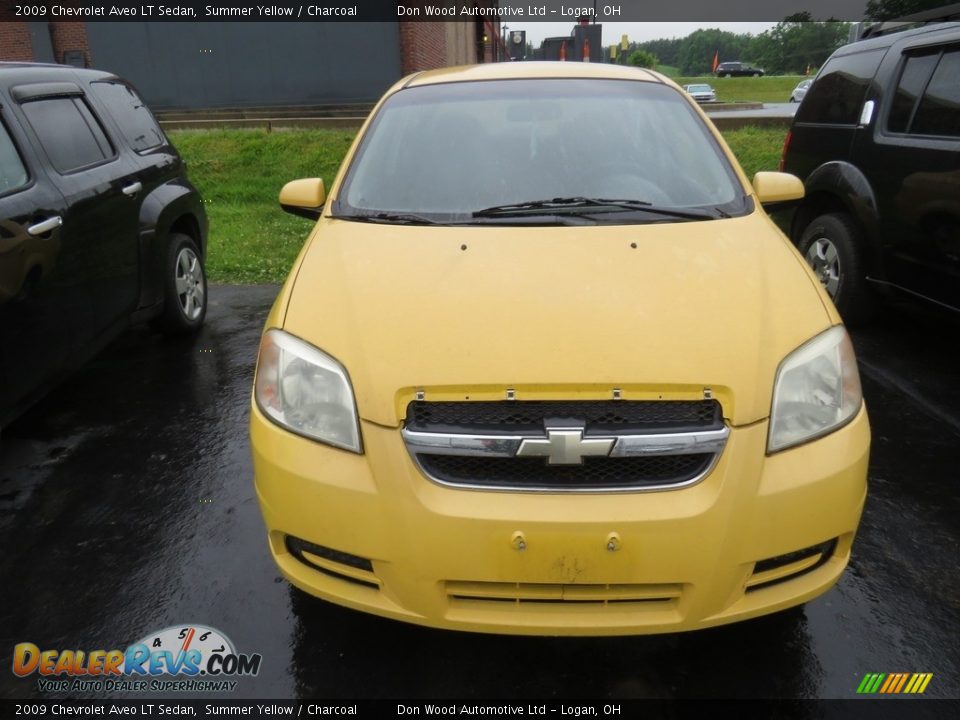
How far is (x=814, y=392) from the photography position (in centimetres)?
207

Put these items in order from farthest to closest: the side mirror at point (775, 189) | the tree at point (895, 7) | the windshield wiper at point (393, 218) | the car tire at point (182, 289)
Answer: the tree at point (895, 7) < the car tire at point (182, 289) < the side mirror at point (775, 189) < the windshield wiper at point (393, 218)

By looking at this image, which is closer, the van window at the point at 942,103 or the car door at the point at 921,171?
the car door at the point at 921,171

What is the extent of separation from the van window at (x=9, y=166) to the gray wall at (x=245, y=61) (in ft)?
43.4

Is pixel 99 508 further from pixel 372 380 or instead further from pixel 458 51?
pixel 458 51

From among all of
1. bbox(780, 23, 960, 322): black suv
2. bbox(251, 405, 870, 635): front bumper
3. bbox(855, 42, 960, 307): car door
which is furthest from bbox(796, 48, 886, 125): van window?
bbox(251, 405, 870, 635): front bumper

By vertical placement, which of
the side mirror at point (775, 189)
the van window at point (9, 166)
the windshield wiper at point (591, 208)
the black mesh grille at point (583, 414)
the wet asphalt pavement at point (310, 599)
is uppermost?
the van window at point (9, 166)

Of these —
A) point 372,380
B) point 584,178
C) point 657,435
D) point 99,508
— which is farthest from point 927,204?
point 99,508

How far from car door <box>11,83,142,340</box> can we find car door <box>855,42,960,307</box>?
447cm

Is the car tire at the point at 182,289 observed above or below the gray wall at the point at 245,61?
below

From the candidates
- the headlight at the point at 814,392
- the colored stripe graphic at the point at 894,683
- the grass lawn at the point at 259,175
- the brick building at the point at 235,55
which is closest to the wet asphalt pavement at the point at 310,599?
the colored stripe graphic at the point at 894,683

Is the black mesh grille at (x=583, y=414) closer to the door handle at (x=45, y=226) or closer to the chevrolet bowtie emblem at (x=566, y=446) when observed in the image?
the chevrolet bowtie emblem at (x=566, y=446)

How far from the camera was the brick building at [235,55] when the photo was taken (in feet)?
51.9

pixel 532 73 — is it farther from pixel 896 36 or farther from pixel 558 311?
pixel 896 36

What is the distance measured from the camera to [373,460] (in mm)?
1942
